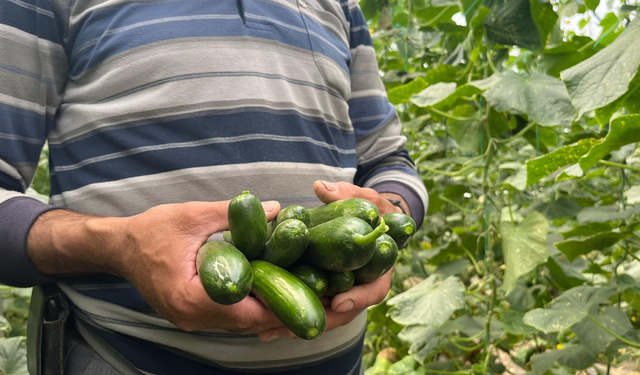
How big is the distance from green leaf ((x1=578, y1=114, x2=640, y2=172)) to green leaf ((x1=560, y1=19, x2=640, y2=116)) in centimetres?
7

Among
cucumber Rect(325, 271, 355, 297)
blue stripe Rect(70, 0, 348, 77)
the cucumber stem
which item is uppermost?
blue stripe Rect(70, 0, 348, 77)

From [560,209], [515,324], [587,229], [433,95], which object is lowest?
[515,324]

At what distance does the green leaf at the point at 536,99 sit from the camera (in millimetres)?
1338

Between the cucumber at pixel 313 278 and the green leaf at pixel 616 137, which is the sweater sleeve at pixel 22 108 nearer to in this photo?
the cucumber at pixel 313 278

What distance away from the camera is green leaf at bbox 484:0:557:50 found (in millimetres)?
1491

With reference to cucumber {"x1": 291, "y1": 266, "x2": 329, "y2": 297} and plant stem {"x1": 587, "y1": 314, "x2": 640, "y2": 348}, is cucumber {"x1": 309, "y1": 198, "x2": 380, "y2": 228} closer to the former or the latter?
cucumber {"x1": 291, "y1": 266, "x2": 329, "y2": 297}

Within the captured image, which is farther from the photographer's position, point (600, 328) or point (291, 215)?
point (600, 328)

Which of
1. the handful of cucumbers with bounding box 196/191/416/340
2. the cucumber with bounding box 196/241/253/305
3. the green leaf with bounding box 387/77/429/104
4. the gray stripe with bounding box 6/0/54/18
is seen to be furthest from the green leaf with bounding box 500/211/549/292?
the gray stripe with bounding box 6/0/54/18

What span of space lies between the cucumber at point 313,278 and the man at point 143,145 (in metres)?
0.06

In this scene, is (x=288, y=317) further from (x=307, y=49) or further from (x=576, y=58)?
(x=576, y=58)

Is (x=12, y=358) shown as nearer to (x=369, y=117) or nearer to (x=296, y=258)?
(x=296, y=258)

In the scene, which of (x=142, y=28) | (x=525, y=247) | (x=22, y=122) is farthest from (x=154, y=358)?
(x=525, y=247)

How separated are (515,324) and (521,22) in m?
0.99

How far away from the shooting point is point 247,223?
65 centimetres
